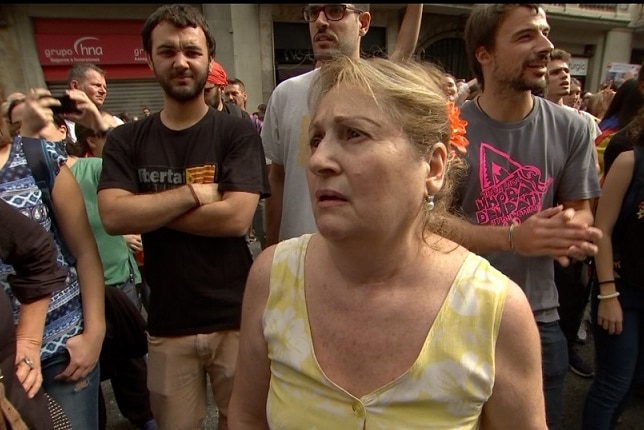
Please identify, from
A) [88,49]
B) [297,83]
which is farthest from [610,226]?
[88,49]

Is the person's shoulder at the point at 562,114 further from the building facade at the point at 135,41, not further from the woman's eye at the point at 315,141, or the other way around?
the building facade at the point at 135,41

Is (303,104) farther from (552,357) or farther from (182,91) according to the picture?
(552,357)

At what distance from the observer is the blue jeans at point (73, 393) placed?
1708 mm

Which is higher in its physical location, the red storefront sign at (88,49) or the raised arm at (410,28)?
the red storefront sign at (88,49)

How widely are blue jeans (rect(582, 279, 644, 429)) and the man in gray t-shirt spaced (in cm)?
47

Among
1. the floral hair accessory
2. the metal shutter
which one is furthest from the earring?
the metal shutter

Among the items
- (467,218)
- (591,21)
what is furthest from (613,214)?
(591,21)

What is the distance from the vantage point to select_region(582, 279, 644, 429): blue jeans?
87.0 inches

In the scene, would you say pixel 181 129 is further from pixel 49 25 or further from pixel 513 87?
pixel 49 25

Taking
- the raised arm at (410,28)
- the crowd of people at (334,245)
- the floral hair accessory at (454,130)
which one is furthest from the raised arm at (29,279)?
the raised arm at (410,28)

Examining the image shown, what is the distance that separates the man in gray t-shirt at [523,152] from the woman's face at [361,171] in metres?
0.91

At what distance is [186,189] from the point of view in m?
1.94

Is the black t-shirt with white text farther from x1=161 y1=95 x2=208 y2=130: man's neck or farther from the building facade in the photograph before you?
the building facade

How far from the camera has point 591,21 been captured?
17.7 meters
